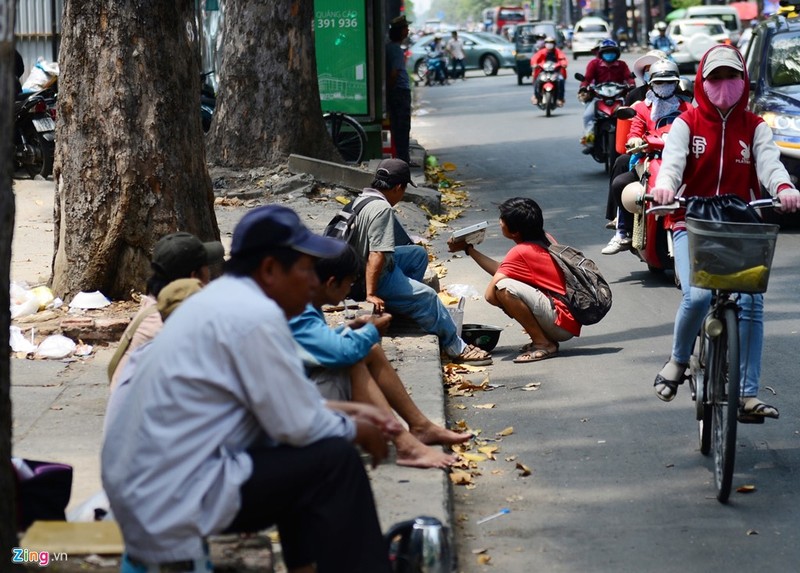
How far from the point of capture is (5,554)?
11.4 ft

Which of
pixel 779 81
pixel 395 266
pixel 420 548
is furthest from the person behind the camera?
pixel 779 81

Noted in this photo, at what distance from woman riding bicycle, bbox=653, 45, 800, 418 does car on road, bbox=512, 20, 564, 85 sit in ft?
113

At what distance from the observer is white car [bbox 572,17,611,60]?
→ 55.8 metres

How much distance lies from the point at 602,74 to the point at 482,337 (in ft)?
30.1

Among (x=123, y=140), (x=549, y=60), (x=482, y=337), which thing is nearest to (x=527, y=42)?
(x=549, y=60)

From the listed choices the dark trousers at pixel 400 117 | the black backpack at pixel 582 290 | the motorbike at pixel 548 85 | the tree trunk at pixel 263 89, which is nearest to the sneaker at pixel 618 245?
the black backpack at pixel 582 290

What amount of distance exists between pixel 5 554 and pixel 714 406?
3.19 metres

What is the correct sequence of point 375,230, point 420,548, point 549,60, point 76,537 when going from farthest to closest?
1. point 549,60
2. point 375,230
3. point 420,548
4. point 76,537

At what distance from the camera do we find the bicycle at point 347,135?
617 inches

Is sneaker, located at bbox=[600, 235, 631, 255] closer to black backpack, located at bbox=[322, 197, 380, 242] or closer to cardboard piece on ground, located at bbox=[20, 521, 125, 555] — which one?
black backpack, located at bbox=[322, 197, 380, 242]

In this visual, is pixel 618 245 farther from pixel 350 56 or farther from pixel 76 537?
pixel 76 537

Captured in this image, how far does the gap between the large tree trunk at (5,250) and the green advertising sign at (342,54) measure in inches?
494

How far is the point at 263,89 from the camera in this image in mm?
13562

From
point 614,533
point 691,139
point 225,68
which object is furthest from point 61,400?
point 225,68
